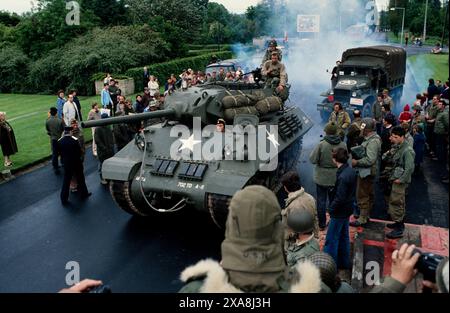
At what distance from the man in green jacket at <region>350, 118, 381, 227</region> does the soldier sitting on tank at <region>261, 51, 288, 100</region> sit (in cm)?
354

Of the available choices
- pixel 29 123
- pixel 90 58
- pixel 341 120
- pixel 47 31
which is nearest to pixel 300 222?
pixel 341 120

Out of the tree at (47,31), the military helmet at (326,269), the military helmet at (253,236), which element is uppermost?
the tree at (47,31)

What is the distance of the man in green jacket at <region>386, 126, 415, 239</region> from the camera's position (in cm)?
745

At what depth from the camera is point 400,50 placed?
19.8 metres

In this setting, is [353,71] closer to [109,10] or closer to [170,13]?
[170,13]

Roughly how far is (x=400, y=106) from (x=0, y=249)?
56.6 ft

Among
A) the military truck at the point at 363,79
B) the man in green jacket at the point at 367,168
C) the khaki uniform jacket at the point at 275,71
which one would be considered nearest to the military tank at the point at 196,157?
the man in green jacket at the point at 367,168

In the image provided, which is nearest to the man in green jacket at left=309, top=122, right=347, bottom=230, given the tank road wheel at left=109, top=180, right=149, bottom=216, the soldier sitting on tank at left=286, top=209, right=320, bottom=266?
the soldier sitting on tank at left=286, top=209, right=320, bottom=266

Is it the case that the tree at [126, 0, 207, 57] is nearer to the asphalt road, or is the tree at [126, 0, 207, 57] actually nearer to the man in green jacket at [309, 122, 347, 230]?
the asphalt road

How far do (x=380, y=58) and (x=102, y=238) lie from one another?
13.7m

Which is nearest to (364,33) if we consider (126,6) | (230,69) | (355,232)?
(126,6)

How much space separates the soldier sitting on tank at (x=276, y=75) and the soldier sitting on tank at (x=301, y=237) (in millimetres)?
6841

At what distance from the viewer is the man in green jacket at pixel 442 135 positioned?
11.4 meters

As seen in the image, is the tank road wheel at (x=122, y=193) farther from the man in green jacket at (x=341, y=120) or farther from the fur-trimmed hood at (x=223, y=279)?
the fur-trimmed hood at (x=223, y=279)
